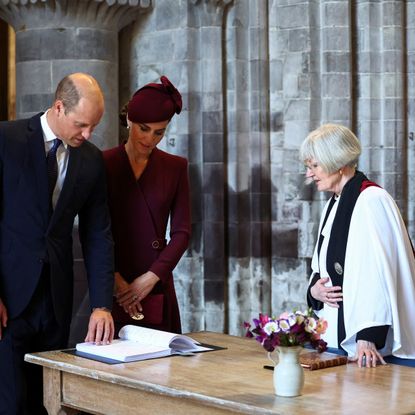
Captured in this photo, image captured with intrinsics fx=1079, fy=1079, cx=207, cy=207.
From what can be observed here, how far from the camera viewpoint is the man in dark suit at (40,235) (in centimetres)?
457

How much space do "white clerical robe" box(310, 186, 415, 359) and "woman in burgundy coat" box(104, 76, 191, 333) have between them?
1.04 meters

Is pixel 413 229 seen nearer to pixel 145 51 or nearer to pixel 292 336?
pixel 145 51

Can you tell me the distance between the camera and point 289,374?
12.0 ft

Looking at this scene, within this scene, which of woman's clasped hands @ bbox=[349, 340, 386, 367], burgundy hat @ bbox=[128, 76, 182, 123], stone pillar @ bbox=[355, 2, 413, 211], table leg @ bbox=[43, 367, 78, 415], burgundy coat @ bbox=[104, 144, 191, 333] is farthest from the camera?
stone pillar @ bbox=[355, 2, 413, 211]

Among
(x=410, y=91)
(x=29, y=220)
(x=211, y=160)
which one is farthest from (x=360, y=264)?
(x=410, y=91)

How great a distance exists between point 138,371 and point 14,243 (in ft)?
2.95

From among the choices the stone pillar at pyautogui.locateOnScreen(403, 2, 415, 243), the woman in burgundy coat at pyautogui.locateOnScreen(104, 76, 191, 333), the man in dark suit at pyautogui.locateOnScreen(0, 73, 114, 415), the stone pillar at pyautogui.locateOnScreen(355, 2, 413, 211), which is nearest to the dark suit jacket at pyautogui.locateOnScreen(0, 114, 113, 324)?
the man in dark suit at pyautogui.locateOnScreen(0, 73, 114, 415)

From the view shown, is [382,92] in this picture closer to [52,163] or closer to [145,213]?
[145,213]

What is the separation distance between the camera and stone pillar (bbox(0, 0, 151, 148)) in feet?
28.1

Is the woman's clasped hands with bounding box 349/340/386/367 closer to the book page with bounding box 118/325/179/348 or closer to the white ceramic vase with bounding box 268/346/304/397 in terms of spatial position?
the white ceramic vase with bounding box 268/346/304/397

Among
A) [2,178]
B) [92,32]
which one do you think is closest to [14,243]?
[2,178]

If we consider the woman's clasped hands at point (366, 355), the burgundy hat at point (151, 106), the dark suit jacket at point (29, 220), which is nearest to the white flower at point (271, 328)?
the woman's clasped hands at point (366, 355)

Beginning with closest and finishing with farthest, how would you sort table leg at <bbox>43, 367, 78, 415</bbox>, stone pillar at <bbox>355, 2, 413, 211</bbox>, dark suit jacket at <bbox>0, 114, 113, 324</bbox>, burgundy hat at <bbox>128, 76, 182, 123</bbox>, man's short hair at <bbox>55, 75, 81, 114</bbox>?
table leg at <bbox>43, 367, 78, 415</bbox>, man's short hair at <bbox>55, 75, 81, 114</bbox>, dark suit jacket at <bbox>0, 114, 113, 324</bbox>, burgundy hat at <bbox>128, 76, 182, 123</bbox>, stone pillar at <bbox>355, 2, 413, 211</bbox>

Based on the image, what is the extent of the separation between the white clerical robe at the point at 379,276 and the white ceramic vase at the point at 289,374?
2.70 feet
